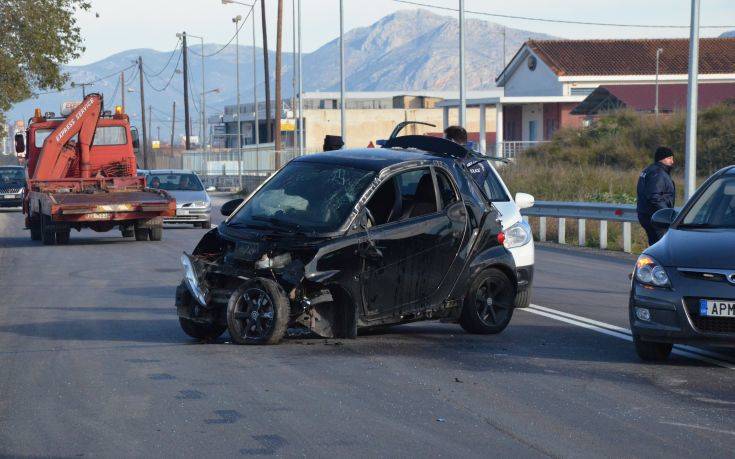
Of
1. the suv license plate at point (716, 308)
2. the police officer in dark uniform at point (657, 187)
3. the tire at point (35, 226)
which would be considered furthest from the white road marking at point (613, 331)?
the tire at point (35, 226)

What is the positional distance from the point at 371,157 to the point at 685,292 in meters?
3.15

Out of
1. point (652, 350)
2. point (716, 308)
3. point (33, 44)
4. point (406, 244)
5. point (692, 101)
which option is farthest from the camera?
point (33, 44)

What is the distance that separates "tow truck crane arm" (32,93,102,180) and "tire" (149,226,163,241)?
2228 millimetres

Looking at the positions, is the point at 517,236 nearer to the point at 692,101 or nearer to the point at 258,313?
the point at 258,313

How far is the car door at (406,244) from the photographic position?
9797 mm

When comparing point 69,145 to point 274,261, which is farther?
point 69,145

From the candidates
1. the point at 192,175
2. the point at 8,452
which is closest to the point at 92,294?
the point at 8,452

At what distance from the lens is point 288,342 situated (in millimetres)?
10086

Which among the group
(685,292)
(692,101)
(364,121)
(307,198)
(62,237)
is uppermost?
(364,121)

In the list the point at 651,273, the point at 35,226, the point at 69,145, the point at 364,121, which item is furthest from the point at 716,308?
the point at 364,121

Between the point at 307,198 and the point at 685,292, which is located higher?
the point at 307,198

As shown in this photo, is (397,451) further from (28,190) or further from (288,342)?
(28,190)

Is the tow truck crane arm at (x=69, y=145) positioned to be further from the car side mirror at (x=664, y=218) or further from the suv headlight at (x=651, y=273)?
the suv headlight at (x=651, y=273)

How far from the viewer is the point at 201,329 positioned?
10.3 m
